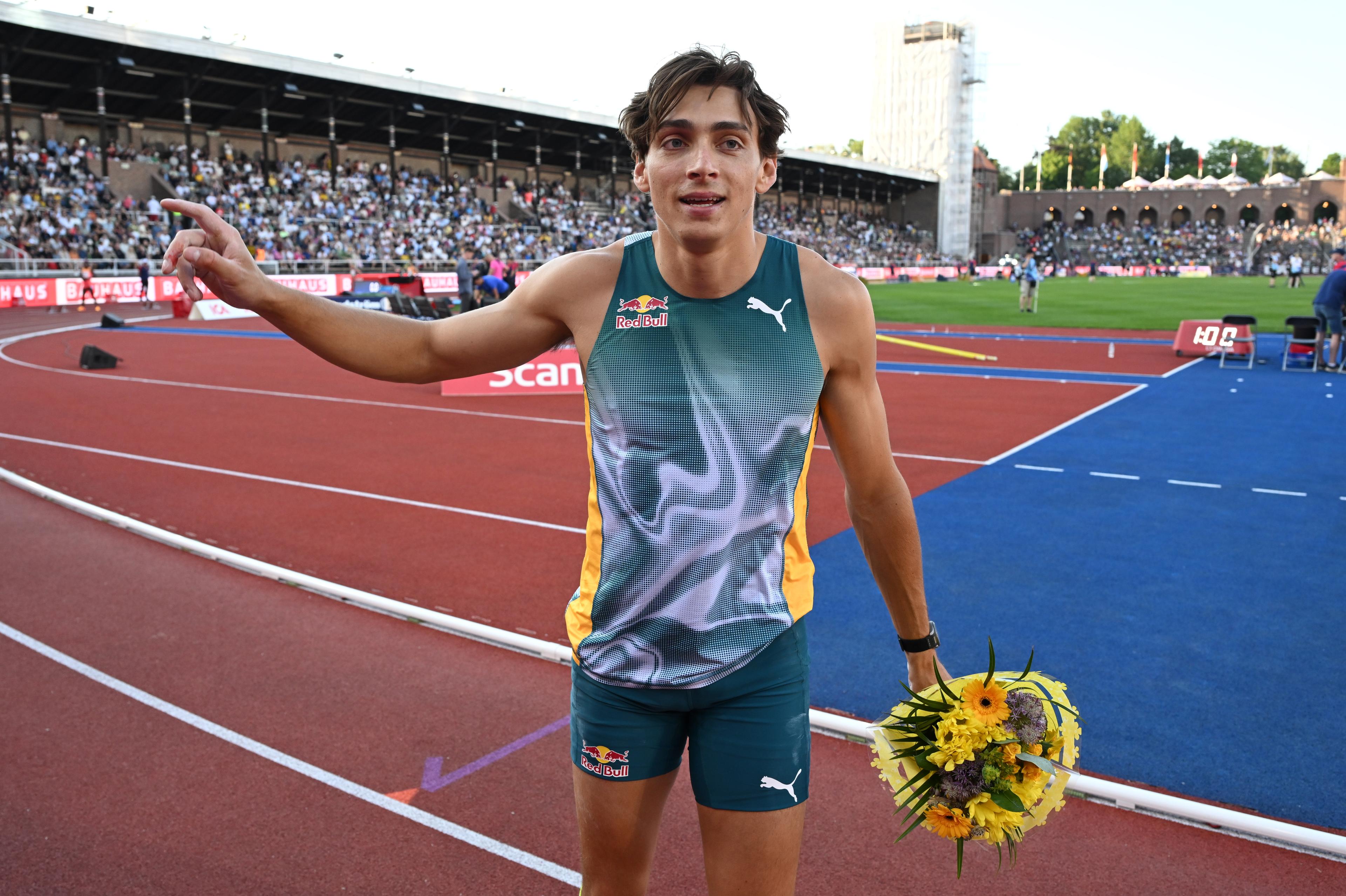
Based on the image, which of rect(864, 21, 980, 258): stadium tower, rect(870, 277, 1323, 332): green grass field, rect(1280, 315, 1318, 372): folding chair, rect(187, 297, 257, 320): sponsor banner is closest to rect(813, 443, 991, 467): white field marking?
rect(1280, 315, 1318, 372): folding chair

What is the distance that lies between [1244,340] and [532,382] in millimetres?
14519

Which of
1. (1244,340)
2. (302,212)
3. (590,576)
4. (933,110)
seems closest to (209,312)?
(302,212)

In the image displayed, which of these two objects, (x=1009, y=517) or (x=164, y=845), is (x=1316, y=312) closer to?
(x=1009, y=517)

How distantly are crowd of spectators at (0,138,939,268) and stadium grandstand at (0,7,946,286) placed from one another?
3.8 inches

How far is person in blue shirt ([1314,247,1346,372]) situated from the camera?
1770 cm

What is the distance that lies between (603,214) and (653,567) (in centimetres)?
6209

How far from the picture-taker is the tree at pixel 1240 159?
504 feet

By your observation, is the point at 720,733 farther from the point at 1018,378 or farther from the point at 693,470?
the point at 1018,378

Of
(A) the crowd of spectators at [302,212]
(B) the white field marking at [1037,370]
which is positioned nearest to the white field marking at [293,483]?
(B) the white field marking at [1037,370]

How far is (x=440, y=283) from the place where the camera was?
135 ft

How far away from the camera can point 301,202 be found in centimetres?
4572

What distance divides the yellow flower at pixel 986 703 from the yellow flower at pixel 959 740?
19 mm

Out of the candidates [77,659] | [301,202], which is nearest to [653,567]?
[77,659]

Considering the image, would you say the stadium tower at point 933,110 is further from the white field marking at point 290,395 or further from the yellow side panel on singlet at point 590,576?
the yellow side panel on singlet at point 590,576
